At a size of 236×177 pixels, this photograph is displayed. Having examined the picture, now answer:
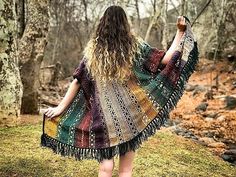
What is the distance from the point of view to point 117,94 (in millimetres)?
4293

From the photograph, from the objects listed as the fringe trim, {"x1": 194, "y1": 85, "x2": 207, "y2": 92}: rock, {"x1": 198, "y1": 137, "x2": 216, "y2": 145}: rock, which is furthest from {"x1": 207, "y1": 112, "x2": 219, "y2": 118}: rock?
the fringe trim

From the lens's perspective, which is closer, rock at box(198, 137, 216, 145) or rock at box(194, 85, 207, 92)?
rock at box(198, 137, 216, 145)

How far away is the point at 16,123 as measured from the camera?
823cm

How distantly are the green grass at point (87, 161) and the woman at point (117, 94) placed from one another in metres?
1.51

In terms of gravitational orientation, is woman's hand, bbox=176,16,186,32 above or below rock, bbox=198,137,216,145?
above

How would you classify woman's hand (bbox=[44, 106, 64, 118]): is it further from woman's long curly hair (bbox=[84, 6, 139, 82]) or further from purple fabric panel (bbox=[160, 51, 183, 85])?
purple fabric panel (bbox=[160, 51, 183, 85])

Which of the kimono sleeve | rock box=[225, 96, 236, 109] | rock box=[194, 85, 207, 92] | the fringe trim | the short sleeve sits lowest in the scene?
rock box=[194, 85, 207, 92]

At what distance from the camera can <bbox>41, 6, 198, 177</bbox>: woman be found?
425 centimetres

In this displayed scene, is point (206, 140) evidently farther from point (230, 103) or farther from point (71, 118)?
point (71, 118)

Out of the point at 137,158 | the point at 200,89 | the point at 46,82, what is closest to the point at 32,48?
the point at 137,158

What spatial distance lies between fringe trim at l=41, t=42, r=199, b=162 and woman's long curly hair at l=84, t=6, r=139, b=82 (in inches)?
19.4

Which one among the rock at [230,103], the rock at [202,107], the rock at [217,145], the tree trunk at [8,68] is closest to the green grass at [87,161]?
the tree trunk at [8,68]

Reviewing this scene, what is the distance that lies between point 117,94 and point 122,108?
14 cm

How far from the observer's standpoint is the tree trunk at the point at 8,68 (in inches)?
305
